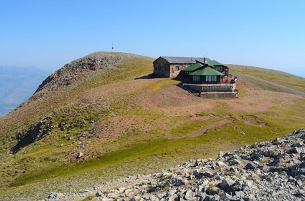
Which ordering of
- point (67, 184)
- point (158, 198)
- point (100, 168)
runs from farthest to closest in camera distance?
point (100, 168)
point (67, 184)
point (158, 198)

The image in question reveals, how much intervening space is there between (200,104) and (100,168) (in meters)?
37.2

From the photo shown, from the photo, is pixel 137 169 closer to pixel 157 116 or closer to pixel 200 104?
pixel 157 116

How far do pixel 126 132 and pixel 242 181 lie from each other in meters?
37.0

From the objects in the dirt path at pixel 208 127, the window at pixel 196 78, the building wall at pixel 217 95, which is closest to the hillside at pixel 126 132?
the dirt path at pixel 208 127

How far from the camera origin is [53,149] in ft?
162

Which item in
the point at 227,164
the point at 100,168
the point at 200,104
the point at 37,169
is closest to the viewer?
the point at 227,164

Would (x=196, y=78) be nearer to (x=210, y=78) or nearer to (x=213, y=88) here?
(x=210, y=78)

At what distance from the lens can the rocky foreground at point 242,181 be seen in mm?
15531

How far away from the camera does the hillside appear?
3788cm

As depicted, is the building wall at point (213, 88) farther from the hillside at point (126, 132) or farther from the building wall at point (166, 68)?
the building wall at point (166, 68)

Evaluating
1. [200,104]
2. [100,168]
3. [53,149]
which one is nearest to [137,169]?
[100,168]

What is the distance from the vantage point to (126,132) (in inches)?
2031

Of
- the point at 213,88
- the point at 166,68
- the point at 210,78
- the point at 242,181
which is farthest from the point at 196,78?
the point at 242,181

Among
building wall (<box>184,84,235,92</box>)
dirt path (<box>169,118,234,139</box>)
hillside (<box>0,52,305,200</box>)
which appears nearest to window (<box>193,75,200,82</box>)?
building wall (<box>184,84,235,92</box>)
